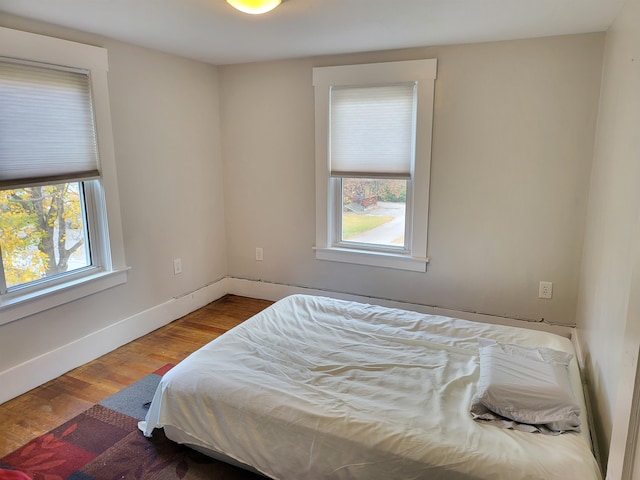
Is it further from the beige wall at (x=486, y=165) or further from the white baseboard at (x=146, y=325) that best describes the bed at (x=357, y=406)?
the white baseboard at (x=146, y=325)

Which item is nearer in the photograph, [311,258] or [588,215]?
[588,215]

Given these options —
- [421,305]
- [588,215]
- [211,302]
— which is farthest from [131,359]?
[588,215]

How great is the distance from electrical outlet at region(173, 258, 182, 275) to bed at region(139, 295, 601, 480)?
4.47ft

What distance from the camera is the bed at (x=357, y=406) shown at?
60.4 inches

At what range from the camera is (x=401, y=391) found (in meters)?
1.90

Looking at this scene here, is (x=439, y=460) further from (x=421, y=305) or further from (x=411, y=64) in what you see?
(x=411, y=64)

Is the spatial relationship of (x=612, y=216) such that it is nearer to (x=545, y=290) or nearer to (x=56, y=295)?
(x=545, y=290)

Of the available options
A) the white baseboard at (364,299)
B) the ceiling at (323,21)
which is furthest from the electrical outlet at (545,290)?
the ceiling at (323,21)

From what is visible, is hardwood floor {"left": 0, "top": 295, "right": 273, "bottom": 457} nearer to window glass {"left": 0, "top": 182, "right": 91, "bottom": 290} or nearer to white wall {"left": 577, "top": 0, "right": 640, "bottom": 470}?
window glass {"left": 0, "top": 182, "right": 91, "bottom": 290}

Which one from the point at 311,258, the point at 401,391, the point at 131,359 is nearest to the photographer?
the point at 401,391

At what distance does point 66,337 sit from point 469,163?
301 cm

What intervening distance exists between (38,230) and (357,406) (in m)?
2.21

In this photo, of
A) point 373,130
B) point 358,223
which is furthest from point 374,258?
point 373,130

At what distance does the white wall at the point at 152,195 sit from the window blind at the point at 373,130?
1.20m
